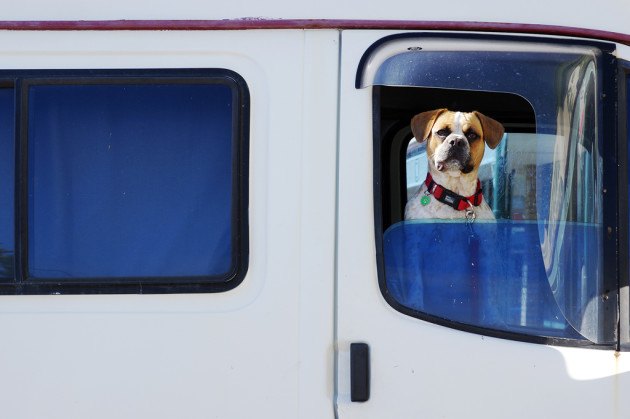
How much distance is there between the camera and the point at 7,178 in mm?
1960

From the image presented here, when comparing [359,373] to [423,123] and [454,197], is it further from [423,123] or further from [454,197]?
[423,123]

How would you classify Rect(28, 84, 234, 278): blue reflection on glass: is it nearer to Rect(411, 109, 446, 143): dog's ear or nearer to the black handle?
the black handle

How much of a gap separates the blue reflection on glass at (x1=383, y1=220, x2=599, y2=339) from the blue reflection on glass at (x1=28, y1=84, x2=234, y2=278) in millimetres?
551

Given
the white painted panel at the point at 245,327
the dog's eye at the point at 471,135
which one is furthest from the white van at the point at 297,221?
the dog's eye at the point at 471,135

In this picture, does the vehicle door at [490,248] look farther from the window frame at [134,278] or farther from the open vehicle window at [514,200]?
→ the window frame at [134,278]

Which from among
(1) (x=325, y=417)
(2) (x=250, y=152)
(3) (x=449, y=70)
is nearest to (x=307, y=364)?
(1) (x=325, y=417)

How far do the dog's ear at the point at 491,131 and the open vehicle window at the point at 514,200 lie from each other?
0.02 meters

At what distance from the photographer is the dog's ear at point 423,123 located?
81.6 inches

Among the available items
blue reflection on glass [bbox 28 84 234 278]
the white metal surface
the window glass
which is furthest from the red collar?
the window glass

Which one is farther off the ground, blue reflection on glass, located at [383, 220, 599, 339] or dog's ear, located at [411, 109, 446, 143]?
dog's ear, located at [411, 109, 446, 143]

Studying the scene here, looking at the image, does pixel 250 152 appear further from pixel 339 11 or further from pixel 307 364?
pixel 307 364

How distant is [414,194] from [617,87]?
0.68m

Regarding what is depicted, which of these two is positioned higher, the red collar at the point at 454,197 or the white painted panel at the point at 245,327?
the red collar at the point at 454,197

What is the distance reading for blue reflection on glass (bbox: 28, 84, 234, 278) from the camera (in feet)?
6.36
